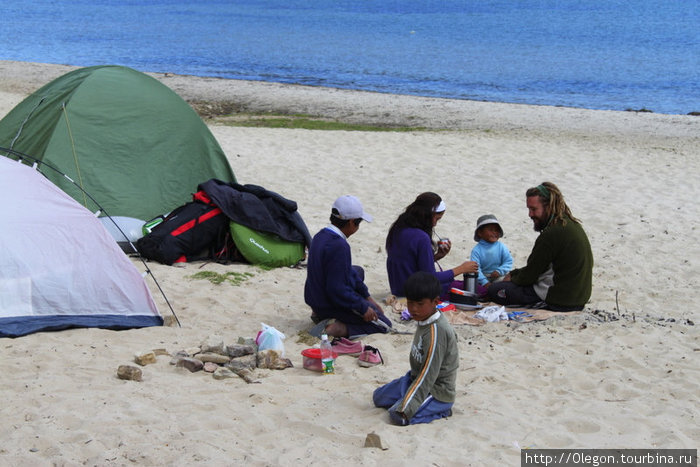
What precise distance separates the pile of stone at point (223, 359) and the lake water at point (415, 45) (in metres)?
24.6

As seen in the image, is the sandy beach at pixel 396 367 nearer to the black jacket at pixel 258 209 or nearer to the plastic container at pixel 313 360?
the plastic container at pixel 313 360

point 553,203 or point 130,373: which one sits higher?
point 553,203

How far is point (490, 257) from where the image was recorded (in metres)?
7.90

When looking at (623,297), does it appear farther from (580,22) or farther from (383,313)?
(580,22)

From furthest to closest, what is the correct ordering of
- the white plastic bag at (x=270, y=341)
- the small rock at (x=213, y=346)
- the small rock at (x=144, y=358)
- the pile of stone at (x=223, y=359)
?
1. the white plastic bag at (x=270, y=341)
2. the small rock at (x=213, y=346)
3. the small rock at (x=144, y=358)
4. the pile of stone at (x=223, y=359)

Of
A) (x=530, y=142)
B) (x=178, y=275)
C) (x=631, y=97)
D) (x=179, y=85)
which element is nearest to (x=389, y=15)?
(x=631, y=97)

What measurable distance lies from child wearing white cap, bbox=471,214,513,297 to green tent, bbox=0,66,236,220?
12.6 feet

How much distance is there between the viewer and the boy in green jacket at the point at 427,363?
4734 millimetres

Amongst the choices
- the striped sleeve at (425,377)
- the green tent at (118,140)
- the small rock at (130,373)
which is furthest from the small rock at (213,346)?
the green tent at (118,140)

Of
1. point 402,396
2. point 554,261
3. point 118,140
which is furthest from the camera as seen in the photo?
point 118,140

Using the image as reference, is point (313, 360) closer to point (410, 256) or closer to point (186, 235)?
point (410, 256)

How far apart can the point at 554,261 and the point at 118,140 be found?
5.38 metres

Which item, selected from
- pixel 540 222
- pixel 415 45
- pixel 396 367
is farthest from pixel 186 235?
pixel 415 45

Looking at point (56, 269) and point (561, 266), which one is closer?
point (56, 269)
